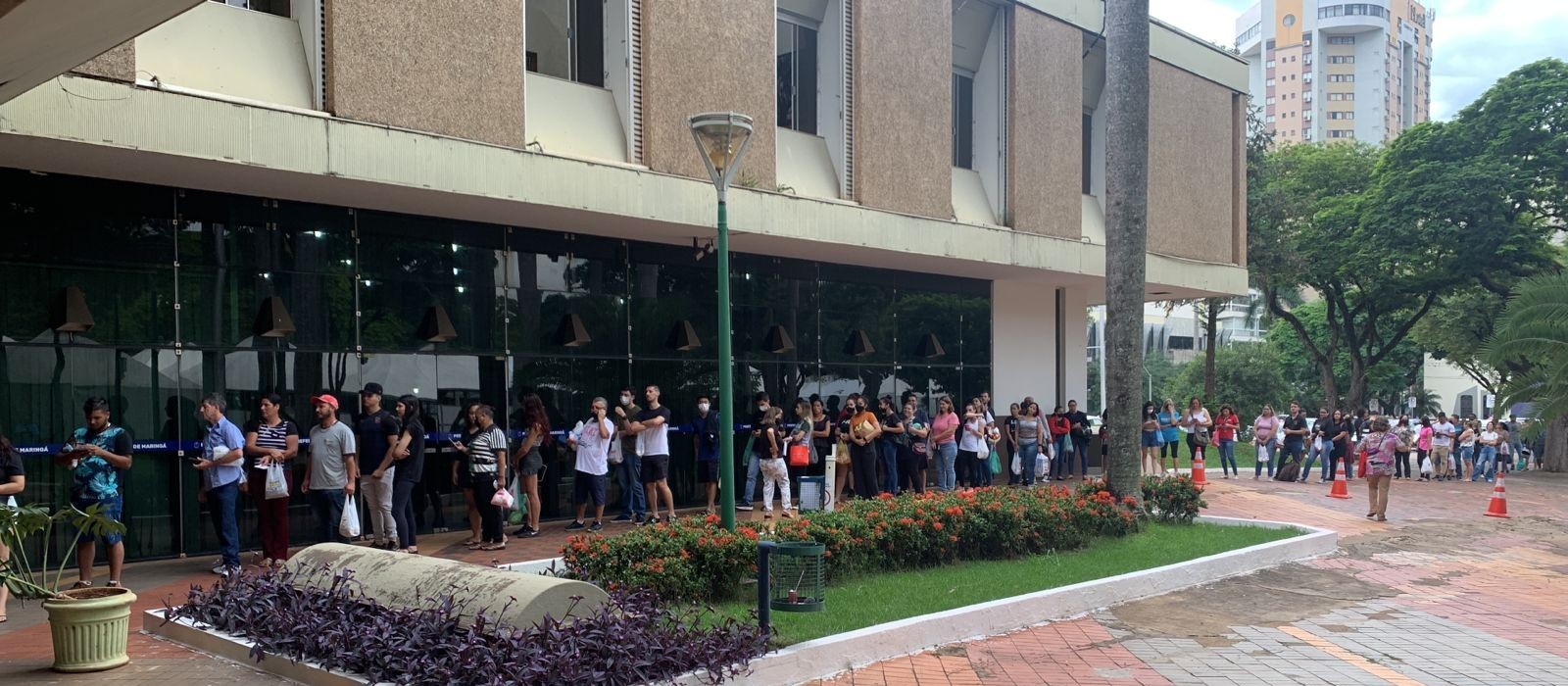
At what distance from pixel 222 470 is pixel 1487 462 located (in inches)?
1064

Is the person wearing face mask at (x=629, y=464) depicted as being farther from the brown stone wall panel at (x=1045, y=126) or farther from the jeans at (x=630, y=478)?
the brown stone wall panel at (x=1045, y=126)

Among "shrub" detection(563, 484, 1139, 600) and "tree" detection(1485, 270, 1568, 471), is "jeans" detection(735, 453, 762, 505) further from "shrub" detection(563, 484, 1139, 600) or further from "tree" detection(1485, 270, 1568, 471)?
"tree" detection(1485, 270, 1568, 471)

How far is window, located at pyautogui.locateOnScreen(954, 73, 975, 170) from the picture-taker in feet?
67.6

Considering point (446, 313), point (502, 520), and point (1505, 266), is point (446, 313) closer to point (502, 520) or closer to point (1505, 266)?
point (502, 520)

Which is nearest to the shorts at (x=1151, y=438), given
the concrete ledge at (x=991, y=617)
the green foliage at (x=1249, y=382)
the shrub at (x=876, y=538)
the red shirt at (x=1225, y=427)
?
the red shirt at (x=1225, y=427)

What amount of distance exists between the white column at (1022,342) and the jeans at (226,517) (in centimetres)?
1554

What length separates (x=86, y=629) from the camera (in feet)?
22.9

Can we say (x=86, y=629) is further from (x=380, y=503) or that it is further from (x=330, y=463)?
(x=380, y=503)

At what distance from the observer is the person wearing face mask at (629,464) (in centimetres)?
1448

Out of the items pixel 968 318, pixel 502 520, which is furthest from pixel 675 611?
pixel 968 318

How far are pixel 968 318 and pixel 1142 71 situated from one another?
8.34 metres

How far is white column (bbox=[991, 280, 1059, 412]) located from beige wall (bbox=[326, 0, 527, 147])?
12.5 meters

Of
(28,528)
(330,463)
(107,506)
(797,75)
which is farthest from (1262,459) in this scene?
(28,528)

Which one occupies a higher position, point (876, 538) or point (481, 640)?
point (481, 640)
